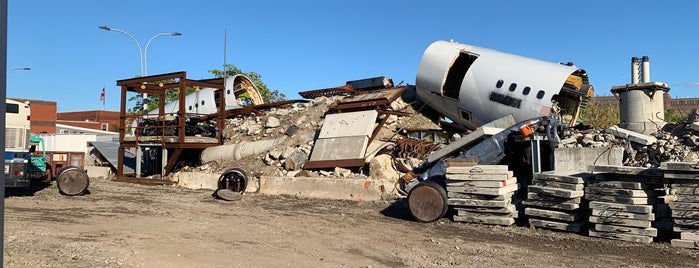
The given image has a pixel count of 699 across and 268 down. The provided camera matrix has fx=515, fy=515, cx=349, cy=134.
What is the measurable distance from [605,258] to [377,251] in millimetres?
3457

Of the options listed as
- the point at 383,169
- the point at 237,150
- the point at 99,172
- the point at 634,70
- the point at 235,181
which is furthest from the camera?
the point at 99,172

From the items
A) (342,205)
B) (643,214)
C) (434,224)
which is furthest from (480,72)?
(643,214)

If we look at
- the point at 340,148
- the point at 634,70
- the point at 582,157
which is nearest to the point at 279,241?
the point at 582,157

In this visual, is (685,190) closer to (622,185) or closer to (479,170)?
(622,185)

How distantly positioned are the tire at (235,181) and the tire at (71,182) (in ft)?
13.5

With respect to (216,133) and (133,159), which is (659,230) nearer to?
(216,133)

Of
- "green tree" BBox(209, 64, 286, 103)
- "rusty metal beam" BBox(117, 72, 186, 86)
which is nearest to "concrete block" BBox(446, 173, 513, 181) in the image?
"rusty metal beam" BBox(117, 72, 186, 86)

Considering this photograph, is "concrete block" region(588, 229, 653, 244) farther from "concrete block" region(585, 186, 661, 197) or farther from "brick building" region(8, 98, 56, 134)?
"brick building" region(8, 98, 56, 134)

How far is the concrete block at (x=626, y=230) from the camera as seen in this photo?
9000mm

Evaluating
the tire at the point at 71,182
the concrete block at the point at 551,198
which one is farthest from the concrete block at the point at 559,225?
the tire at the point at 71,182

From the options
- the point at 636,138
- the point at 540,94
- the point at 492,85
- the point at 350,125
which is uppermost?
the point at 492,85

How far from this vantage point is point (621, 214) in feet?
30.4

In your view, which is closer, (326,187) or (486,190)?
(486,190)

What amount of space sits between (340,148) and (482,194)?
7875mm
